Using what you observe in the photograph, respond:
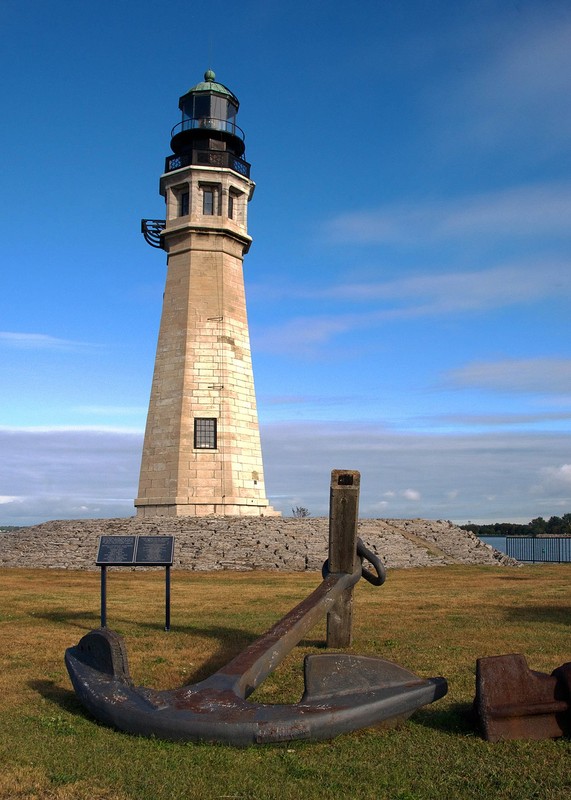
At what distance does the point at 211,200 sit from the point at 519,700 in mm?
28227

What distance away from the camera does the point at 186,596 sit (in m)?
16.8

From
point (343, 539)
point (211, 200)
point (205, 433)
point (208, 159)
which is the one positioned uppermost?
point (208, 159)

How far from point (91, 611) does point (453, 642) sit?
7027 millimetres

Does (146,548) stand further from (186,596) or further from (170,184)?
(170,184)

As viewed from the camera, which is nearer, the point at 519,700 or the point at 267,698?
the point at 519,700

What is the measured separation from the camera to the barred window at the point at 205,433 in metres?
28.8

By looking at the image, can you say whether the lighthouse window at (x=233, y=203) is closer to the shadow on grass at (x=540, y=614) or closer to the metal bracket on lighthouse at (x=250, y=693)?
the shadow on grass at (x=540, y=614)

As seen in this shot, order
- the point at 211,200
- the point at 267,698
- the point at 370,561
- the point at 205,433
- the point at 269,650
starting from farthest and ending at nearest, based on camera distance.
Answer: the point at 211,200 < the point at 205,433 < the point at 370,561 < the point at 267,698 < the point at 269,650

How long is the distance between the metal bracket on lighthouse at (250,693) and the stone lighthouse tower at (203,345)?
72.6ft

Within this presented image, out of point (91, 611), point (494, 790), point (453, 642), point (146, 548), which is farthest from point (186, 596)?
point (494, 790)

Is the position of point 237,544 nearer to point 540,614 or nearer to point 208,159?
point 540,614

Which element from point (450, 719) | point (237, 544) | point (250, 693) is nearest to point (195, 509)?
point (237, 544)

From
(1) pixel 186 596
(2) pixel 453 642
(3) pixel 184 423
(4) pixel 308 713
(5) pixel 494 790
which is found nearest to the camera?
(5) pixel 494 790

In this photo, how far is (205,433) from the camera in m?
28.9
